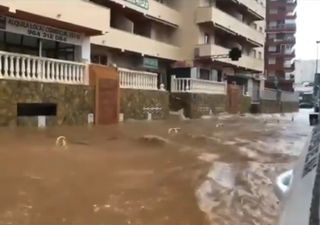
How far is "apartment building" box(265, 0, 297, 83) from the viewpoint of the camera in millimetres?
74300

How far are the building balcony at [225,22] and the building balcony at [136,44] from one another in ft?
9.16

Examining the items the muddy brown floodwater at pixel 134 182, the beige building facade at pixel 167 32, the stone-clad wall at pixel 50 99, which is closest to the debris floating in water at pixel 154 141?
the muddy brown floodwater at pixel 134 182

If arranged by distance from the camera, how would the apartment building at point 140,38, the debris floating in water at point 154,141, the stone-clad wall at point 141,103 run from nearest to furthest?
1. the debris floating in water at point 154,141
2. the stone-clad wall at point 141,103
3. the apartment building at point 140,38

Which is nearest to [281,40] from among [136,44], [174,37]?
[174,37]

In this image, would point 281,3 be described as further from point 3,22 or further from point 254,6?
point 3,22

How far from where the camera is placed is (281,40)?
2980 inches

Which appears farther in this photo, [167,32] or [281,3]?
[281,3]

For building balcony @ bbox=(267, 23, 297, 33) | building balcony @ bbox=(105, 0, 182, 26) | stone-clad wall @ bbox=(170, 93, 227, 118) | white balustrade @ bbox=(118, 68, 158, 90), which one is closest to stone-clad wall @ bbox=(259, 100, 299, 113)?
building balcony @ bbox=(105, 0, 182, 26)

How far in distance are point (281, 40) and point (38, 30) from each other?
213ft

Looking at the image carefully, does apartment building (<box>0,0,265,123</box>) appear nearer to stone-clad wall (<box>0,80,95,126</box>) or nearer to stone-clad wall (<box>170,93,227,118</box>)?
stone-clad wall (<box>0,80,95,126</box>)

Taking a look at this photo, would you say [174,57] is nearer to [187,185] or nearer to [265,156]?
[265,156]

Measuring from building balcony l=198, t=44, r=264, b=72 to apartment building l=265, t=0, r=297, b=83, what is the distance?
29937 millimetres

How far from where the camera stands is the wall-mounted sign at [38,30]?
49.4 feet

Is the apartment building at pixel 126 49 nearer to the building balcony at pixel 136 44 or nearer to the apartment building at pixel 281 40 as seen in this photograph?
the building balcony at pixel 136 44
